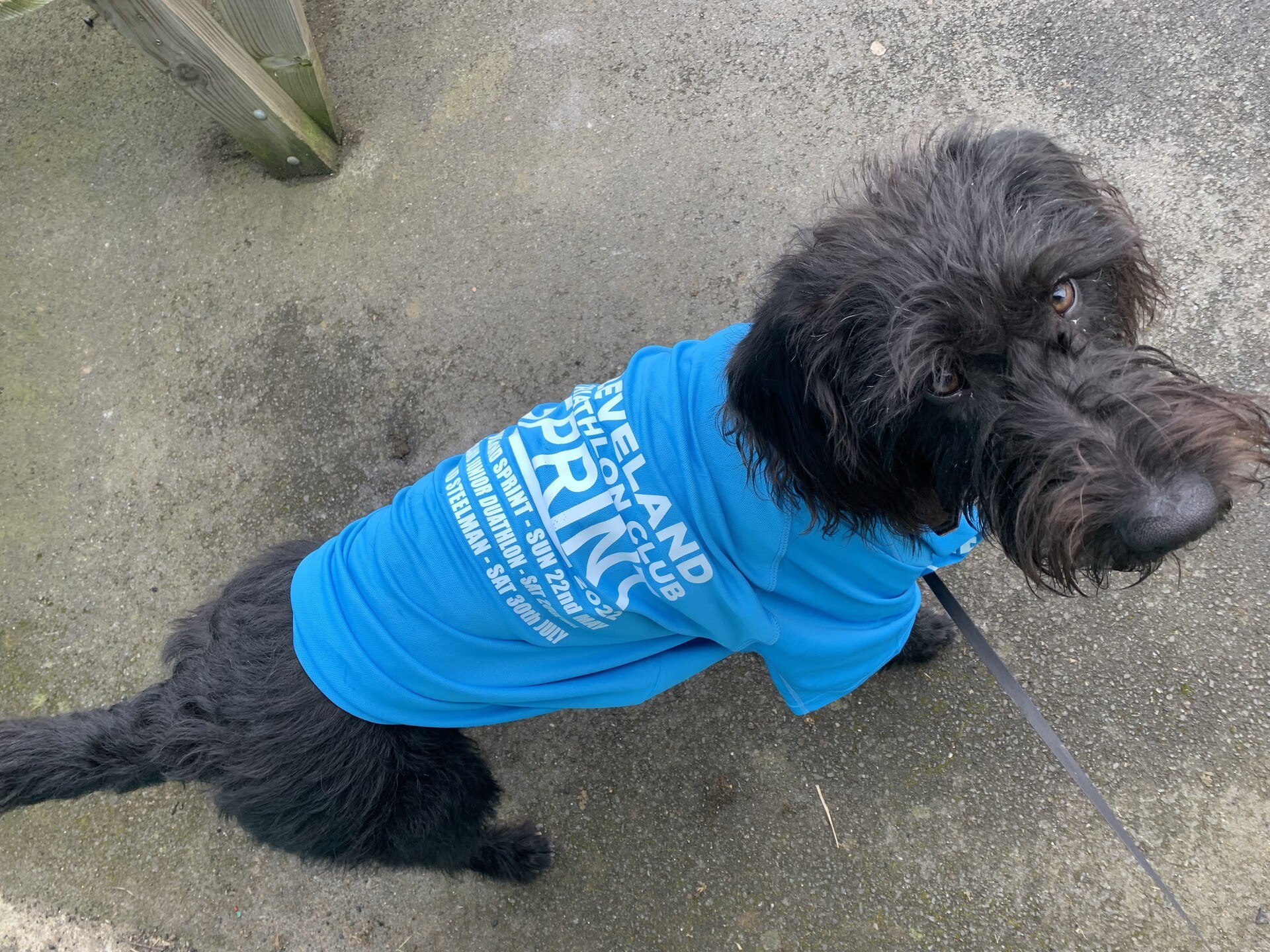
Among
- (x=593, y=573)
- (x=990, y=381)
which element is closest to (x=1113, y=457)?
(x=990, y=381)

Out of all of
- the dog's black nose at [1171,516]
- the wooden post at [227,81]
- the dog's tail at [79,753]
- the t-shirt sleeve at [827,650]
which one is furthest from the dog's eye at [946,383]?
the wooden post at [227,81]

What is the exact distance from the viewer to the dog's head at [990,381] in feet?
4.90

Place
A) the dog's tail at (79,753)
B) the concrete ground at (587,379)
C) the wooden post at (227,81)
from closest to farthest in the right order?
the dog's tail at (79,753) < the concrete ground at (587,379) < the wooden post at (227,81)

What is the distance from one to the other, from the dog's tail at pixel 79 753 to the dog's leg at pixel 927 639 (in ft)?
7.98

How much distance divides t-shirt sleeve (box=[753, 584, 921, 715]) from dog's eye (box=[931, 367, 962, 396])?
2.37 feet

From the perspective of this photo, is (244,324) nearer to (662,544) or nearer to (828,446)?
(662,544)

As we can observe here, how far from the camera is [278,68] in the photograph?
342 centimetres

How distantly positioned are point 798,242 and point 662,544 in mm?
864

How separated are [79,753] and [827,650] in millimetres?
2053

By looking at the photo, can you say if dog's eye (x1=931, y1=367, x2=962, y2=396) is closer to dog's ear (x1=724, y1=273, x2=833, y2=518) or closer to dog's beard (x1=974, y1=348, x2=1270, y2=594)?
dog's beard (x1=974, y1=348, x2=1270, y2=594)

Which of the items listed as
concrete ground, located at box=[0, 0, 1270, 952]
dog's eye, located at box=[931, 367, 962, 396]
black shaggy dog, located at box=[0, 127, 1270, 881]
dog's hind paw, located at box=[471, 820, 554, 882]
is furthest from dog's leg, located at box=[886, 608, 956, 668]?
dog's hind paw, located at box=[471, 820, 554, 882]

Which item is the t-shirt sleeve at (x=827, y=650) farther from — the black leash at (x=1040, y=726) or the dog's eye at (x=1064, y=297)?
the dog's eye at (x=1064, y=297)

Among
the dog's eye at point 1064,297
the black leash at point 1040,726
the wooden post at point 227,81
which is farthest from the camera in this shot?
the wooden post at point 227,81

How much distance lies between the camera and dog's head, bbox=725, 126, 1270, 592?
1.49 meters
